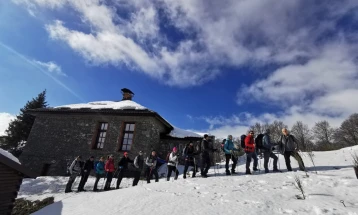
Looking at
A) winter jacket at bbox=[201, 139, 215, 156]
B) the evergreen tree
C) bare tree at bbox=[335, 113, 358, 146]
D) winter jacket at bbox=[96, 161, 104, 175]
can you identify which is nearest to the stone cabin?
winter jacket at bbox=[96, 161, 104, 175]

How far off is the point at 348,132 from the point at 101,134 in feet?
139

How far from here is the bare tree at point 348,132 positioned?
38659 millimetres

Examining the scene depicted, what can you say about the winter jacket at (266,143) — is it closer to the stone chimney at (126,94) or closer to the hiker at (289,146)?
the hiker at (289,146)

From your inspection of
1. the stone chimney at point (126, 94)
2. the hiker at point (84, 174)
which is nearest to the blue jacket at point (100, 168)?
the hiker at point (84, 174)

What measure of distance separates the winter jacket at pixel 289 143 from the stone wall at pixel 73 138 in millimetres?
9033

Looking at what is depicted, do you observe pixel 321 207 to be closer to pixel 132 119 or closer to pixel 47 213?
pixel 47 213

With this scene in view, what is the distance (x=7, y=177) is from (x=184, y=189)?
7314 mm

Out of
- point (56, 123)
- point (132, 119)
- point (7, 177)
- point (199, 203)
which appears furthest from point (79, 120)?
point (199, 203)

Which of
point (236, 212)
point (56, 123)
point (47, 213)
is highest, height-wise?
point (56, 123)

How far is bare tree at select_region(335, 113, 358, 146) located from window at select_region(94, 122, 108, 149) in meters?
39.8

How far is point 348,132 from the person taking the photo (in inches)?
1561

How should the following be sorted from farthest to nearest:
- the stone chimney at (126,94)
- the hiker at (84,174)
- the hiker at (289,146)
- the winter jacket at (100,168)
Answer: the stone chimney at (126,94), the winter jacket at (100,168), the hiker at (84,174), the hiker at (289,146)

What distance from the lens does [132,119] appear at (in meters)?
16.3

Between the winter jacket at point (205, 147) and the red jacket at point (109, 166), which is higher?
the winter jacket at point (205, 147)
